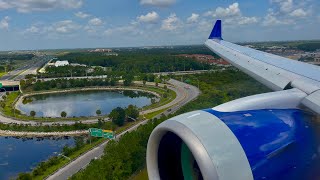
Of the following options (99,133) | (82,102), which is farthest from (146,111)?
(82,102)

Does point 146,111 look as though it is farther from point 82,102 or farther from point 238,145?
point 238,145

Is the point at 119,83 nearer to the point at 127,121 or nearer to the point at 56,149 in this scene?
the point at 127,121

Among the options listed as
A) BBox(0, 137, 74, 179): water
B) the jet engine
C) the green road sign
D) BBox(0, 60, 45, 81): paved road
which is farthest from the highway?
the jet engine

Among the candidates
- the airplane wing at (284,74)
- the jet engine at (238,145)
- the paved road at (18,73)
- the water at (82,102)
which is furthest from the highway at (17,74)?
the jet engine at (238,145)

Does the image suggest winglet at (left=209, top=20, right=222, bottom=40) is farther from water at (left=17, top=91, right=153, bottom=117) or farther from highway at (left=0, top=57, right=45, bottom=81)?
highway at (left=0, top=57, right=45, bottom=81)

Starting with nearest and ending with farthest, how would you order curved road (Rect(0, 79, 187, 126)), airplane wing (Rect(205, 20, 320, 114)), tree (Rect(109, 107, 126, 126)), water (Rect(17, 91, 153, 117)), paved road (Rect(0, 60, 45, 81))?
1. airplane wing (Rect(205, 20, 320, 114))
2. tree (Rect(109, 107, 126, 126))
3. curved road (Rect(0, 79, 187, 126))
4. water (Rect(17, 91, 153, 117))
5. paved road (Rect(0, 60, 45, 81))

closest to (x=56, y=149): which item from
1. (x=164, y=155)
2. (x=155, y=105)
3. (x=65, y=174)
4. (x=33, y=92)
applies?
(x=65, y=174)
